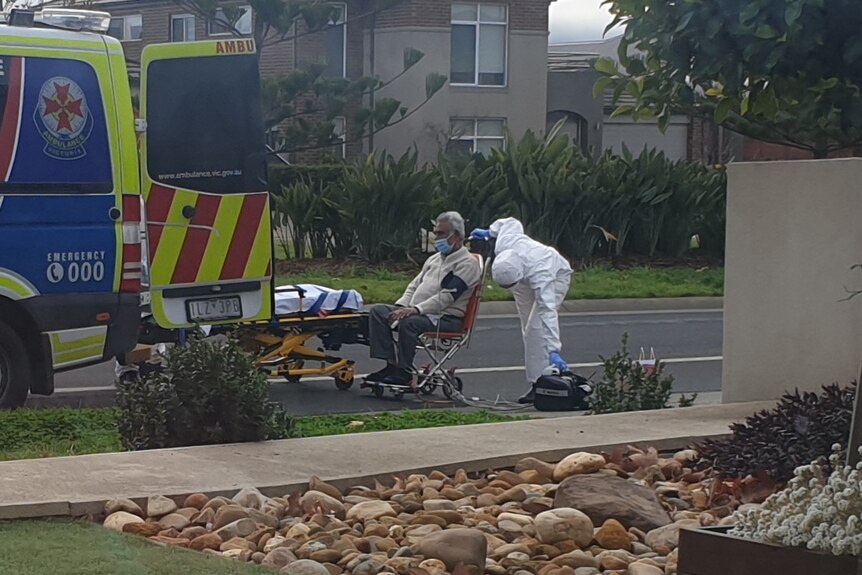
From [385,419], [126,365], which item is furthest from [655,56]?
[126,365]

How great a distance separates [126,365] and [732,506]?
5.99 meters

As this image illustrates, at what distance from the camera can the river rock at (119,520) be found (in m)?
5.70

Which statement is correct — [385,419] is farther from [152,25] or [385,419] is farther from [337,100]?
[152,25]

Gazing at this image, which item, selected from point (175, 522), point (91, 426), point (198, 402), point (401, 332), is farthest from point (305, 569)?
point (401, 332)

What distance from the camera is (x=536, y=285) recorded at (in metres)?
11.0

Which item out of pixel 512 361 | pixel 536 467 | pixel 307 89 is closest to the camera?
pixel 536 467

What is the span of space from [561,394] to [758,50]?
16.8ft

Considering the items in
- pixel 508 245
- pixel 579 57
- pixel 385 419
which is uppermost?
pixel 579 57

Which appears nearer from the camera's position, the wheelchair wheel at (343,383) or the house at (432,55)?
the wheelchair wheel at (343,383)

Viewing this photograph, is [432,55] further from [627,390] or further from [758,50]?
[758,50]

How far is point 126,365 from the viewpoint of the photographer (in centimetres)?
1089

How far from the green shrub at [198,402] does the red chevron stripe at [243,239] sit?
118 inches

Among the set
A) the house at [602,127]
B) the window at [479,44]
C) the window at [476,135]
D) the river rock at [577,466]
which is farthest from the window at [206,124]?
the house at [602,127]

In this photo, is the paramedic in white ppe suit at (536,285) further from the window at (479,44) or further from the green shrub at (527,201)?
the window at (479,44)
